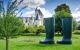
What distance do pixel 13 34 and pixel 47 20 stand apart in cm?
1486

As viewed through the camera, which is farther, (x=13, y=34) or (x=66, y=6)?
(x=66, y=6)

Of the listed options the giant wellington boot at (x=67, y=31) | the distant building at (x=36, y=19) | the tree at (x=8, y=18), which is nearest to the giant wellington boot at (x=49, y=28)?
the giant wellington boot at (x=67, y=31)

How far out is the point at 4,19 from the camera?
46.8ft

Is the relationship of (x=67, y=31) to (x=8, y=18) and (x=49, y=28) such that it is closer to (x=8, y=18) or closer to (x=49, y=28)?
(x=49, y=28)

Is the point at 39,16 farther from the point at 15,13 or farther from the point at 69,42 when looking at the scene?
the point at 15,13

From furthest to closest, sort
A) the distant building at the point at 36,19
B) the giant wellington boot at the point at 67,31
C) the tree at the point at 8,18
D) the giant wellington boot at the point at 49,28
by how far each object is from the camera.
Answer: the distant building at the point at 36,19 → the giant wellington boot at the point at 49,28 → the giant wellington boot at the point at 67,31 → the tree at the point at 8,18

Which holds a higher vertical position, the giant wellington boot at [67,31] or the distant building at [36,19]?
the distant building at [36,19]

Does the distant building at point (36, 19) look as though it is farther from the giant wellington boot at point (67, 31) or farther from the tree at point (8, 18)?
the tree at point (8, 18)

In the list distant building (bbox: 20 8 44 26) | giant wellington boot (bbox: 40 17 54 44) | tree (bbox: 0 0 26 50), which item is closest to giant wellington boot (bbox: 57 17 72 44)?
giant wellington boot (bbox: 40 17 54 44)

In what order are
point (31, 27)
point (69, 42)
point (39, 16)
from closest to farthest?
point (69, 42) < point (31, 27) < point (39, 16)

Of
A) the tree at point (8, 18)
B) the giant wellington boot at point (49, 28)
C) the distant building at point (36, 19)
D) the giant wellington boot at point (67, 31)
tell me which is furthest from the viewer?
the distant building at point (36, 19)

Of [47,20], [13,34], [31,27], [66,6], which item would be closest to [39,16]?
[66,6]

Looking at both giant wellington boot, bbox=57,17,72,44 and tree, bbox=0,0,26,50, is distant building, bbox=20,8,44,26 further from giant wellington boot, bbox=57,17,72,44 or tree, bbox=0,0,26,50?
tree, bbox=0,0,26,50

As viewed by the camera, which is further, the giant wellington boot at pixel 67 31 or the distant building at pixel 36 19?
the distant building at pixel 36 19
